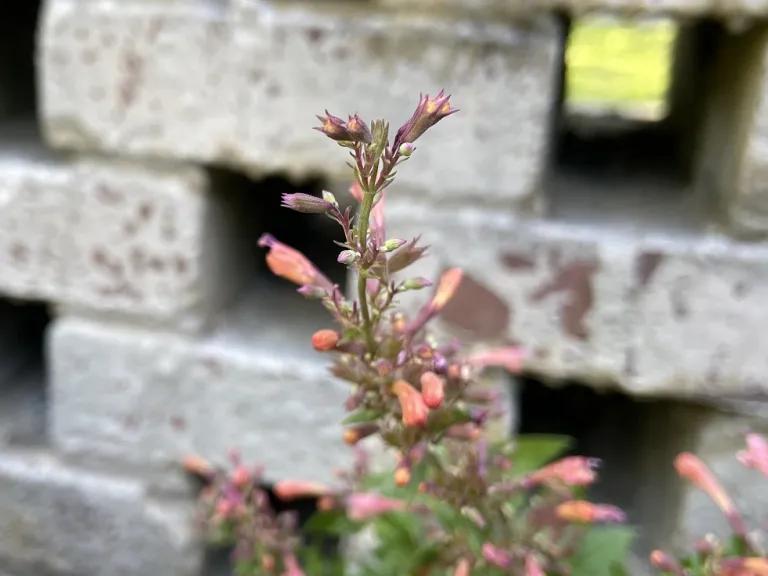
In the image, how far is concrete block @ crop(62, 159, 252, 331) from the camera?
975 mm

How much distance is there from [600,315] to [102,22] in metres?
0.68

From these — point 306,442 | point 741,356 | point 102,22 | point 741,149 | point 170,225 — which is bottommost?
point 306,442

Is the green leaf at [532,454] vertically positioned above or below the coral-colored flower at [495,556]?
above

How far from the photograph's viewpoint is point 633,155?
123 cm

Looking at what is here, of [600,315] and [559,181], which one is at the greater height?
[559,181]

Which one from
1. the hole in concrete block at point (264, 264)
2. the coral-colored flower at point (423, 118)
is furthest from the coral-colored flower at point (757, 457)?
the hole in concrete block at point (264, 264)

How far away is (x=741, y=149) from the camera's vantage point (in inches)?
33.8

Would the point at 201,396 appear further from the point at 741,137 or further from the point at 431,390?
the point at 741,137

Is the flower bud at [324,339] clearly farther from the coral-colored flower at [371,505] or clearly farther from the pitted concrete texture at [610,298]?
A: the pitted concrete texture at [610,298]

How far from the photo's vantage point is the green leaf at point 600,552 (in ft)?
2.36

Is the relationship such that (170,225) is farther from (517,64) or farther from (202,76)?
(517,64)

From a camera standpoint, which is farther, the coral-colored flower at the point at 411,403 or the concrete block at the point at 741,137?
the concrete block at the point at 741,137

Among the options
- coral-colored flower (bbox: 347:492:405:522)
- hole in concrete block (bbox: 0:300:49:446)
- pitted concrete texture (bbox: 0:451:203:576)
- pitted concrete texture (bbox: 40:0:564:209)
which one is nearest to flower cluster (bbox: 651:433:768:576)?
coral-colored flower (bbox: 347:492:405:522)

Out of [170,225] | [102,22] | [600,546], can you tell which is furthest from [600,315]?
[102,22]
